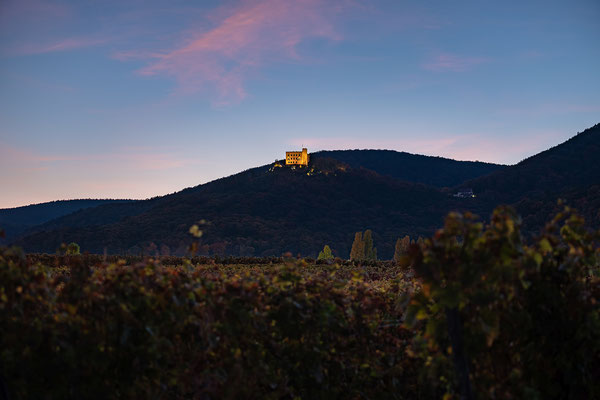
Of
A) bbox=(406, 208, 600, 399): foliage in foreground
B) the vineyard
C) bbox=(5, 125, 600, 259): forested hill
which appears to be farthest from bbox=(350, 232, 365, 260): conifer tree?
bbox=(406, 208, 600, 399): foliage in foreground

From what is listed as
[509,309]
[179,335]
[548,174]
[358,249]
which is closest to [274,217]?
[358,249]

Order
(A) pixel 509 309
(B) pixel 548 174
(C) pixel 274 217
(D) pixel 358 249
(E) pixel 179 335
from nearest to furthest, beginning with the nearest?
(A) pixel 509 309 → (E) pixel 179 335 → (D) pixel 358 249 → (C) pixel 274 217 → (B) pixel 548 174

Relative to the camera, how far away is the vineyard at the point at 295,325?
13.1 ft

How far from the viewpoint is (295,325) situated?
482 cm

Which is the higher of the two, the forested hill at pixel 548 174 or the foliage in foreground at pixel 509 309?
the forested hill at pixel 548 174

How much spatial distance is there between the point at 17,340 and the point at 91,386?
709mm

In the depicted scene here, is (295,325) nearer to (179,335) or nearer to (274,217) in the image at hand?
(179,335)

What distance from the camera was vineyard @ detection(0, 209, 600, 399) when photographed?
157 inches

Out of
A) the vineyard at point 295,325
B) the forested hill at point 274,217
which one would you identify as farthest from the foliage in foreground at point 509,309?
the forested hill at point 274,217

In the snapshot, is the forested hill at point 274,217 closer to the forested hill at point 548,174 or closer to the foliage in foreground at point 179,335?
the forested hill at point 548,174

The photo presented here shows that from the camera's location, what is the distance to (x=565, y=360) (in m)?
4.50

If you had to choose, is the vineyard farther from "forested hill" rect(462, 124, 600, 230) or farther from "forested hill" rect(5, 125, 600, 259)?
"forested hill" rect(462, 124, 600, 230)

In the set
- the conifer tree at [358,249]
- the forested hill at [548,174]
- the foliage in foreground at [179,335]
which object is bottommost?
the conifer tree at [358,249]

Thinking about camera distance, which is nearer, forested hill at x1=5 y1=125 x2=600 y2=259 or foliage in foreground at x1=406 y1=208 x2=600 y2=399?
foliage in foreground at x1=406 y1=208 x2=600 y2=399
